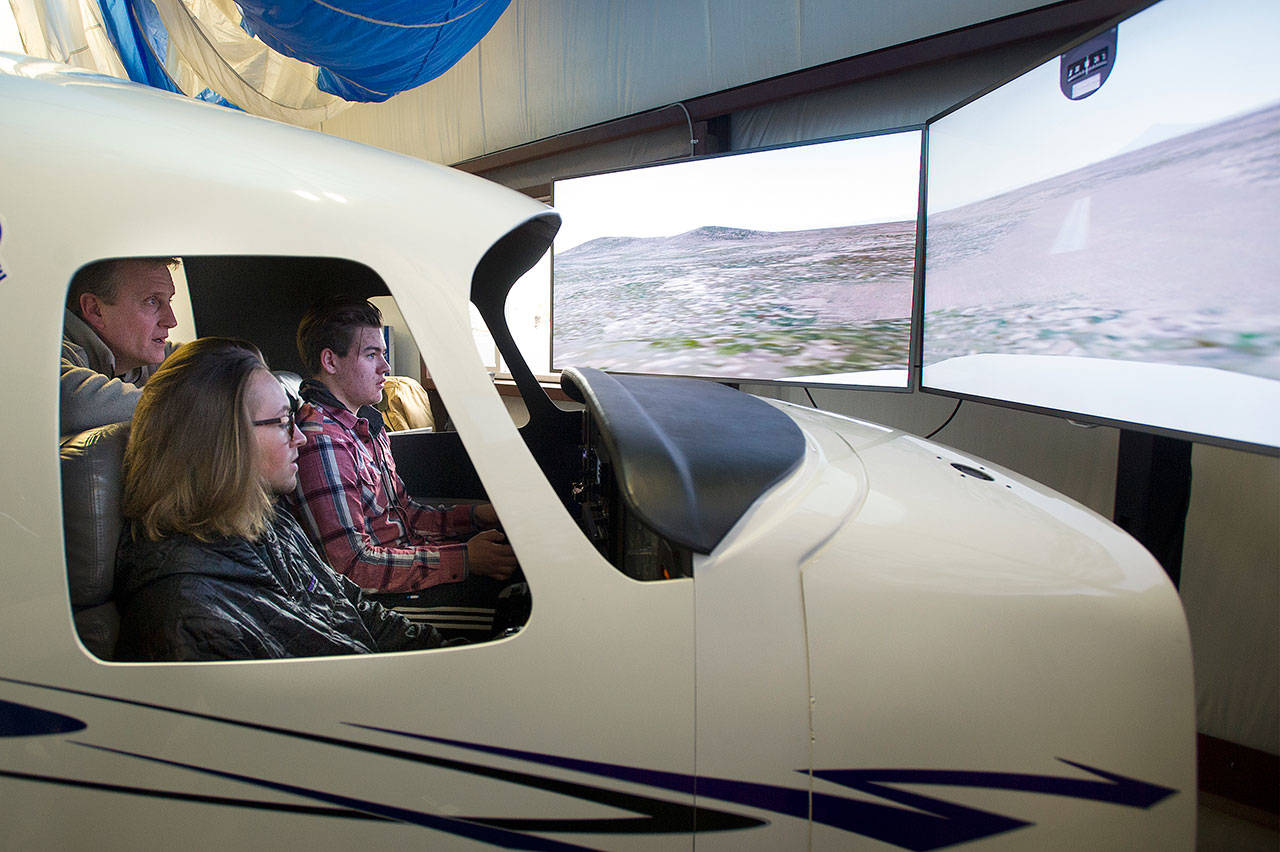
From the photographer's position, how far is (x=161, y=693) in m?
0.83

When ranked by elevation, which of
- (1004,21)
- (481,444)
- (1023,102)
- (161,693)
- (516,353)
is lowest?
(161,693)

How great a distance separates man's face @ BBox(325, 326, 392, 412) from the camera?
1.78 meters

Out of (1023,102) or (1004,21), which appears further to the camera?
(1004,21)

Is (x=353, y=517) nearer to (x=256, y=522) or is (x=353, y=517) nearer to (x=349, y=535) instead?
(x=349, y=535)

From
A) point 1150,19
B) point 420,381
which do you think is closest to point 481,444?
point 1150,19

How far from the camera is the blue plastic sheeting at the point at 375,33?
88.3 inches

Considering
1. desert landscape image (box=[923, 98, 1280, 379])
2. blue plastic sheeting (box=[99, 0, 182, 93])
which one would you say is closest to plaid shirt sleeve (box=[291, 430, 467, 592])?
desert landscape image (box=[923, 98, 1280, 379])

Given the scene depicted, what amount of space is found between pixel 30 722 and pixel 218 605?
230 mm

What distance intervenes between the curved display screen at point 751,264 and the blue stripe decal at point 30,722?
258cm

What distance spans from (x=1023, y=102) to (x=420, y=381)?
445 cm

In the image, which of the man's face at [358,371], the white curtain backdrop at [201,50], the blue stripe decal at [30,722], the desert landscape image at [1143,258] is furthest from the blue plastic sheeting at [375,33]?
the blue stripe decal at [30,722]

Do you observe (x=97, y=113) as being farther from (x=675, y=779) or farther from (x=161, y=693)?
(x=675, y=779)

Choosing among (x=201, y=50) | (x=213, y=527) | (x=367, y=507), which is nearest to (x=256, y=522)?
(x=213, y=527)

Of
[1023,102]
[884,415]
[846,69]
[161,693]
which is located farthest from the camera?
[884,415]
